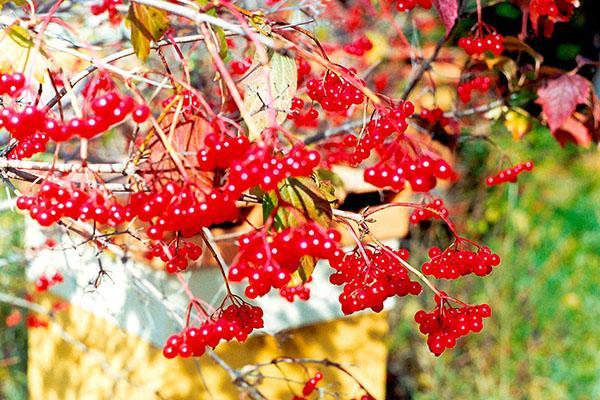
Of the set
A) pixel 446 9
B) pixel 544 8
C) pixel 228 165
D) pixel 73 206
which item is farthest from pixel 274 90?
pixel 544 8

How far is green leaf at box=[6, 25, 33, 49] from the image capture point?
106 centimetres

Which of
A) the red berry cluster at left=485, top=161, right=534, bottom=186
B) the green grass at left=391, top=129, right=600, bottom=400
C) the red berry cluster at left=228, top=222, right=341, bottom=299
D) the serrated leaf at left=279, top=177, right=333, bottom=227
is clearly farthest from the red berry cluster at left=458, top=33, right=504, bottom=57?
the green grass at left=391, top=129, right=600, bottom=400

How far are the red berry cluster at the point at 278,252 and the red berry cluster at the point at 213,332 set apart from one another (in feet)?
0.57

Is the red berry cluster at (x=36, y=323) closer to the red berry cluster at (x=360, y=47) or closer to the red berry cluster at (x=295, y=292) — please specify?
the red berry cluster at (x=295, y=292)

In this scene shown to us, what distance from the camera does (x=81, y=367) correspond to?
273 centimetres

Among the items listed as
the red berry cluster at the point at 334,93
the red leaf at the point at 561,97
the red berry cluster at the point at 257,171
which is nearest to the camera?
the red berry cluster at the point at 257,171

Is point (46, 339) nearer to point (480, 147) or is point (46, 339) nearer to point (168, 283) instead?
point (168, 283)

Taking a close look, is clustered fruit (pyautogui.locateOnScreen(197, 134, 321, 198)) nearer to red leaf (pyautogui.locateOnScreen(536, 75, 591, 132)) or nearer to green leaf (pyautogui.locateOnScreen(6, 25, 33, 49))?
green leaf (pyautogui.locateOnScreen(6, 25, 33, 49))

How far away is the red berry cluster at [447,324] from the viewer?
4.25ft

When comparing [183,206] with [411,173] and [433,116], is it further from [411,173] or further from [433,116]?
[433,116]

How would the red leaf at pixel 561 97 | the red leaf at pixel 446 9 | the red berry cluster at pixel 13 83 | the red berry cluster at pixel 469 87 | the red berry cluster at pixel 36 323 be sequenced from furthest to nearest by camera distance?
the red berry cluster at pixel 36 323, the red berry cluster at pixel 469 87, the red leaf at pixel 561 97, the red leaf at pixel 446 9, the red berry cluster at pixel 13 83

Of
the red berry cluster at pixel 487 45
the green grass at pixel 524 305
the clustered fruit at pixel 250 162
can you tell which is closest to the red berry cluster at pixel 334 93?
the clustered fruit at pixel 250 162

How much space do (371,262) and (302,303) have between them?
126 cm

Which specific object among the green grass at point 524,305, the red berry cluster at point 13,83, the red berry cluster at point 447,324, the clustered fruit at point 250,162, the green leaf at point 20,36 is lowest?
the green grass at point 524,305
